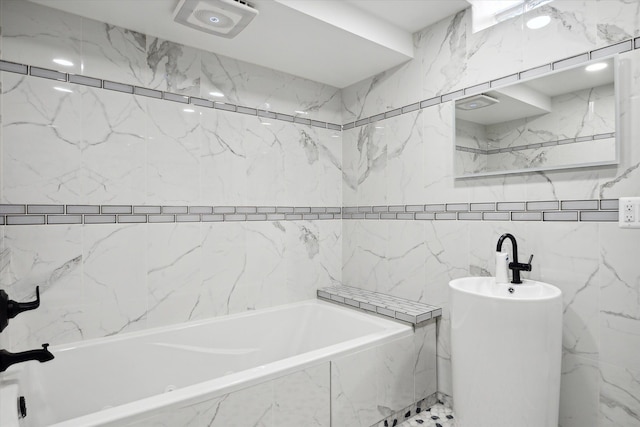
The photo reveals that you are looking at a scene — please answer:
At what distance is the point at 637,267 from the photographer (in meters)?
1.58

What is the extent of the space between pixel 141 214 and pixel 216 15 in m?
1.14

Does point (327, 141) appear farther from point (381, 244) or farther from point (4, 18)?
point (4, 18)

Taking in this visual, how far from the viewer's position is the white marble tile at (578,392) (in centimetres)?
173

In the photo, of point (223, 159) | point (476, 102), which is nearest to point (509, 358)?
point (476, 102)

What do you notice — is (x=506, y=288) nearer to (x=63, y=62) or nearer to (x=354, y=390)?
→ (x=354, y=390)

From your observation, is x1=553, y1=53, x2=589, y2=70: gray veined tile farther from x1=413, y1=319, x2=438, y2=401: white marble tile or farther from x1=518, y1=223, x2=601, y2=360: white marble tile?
x1=413, y1=319, x2=438, y2=401: white marble tile

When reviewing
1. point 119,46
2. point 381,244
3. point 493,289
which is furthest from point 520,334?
point 119,46

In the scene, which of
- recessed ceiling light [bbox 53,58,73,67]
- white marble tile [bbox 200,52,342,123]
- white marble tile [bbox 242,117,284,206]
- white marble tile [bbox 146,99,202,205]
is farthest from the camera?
white marble tile [bbox 242,117,284,206]

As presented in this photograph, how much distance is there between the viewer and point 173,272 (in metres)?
2.25

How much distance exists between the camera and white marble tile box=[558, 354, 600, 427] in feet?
5.67

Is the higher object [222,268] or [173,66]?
[173,66]

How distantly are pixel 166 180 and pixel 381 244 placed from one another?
151 cm

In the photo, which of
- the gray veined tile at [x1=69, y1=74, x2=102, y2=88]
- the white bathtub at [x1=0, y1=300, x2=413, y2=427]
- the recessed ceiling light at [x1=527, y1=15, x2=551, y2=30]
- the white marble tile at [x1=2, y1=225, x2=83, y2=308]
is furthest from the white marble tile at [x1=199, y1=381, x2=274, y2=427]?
the recessed ceiling light at [x1=527, y1=15, x2=551, y2=30]

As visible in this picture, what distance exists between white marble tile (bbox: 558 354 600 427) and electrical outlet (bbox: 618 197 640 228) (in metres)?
0.66
